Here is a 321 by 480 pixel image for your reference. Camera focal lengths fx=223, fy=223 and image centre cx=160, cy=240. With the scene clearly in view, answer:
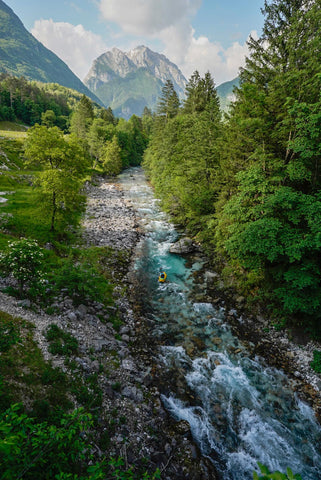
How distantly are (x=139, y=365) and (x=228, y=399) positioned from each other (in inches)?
178

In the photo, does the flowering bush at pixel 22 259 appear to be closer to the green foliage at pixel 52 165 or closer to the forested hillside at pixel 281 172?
the green foliage at pixel 52 165

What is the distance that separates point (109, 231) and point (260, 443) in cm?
2273

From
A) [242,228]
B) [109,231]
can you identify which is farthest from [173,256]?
[242,228]

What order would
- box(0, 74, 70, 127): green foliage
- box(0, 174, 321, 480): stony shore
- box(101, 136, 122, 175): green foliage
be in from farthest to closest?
box(0, 74, 70, 127): green foliage < box(101, 136, 122, 175): green foliage < box(0, 174, 321, 480): stony shore

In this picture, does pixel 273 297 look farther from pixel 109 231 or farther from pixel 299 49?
pixel 109 231

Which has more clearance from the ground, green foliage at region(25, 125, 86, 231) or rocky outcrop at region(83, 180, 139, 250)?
green foliage at region(25, 125, 86, 231)

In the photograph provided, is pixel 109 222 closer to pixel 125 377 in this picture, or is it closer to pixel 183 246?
pixel 183 246

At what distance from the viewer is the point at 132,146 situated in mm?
94500

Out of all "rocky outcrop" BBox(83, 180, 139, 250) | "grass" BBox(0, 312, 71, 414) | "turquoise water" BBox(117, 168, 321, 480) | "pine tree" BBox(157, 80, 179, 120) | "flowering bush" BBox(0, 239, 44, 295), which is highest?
"pine tree" BBox(157, 80, 179, 120)

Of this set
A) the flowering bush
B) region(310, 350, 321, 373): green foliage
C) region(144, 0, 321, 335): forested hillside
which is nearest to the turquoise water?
region(310, 350, 321, 373): green foliage

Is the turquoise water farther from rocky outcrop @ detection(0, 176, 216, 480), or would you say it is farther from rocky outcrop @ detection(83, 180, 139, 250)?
rocky outcrop @ detection(83, 180, 139, 250)

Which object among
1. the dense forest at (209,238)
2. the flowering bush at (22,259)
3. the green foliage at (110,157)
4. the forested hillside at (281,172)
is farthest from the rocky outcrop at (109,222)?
the green foliage at (110,157)

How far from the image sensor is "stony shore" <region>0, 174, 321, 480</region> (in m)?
7.97

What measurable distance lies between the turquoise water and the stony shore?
654 millimetres
